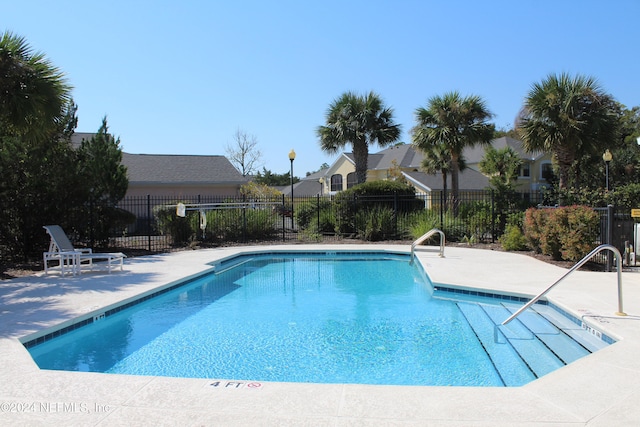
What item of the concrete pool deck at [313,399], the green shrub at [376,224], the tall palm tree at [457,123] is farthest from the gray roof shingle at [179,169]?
the concrete pool deck at [313,399]

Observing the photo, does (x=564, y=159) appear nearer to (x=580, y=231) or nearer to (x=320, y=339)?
(x=580, y=231)

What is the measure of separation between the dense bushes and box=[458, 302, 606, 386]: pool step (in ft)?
11.7

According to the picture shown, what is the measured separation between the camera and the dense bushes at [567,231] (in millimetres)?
9703

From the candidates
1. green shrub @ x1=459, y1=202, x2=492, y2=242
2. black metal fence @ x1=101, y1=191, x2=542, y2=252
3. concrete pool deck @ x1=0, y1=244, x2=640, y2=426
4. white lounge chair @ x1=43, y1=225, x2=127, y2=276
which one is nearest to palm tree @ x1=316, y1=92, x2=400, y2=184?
black metal fence @ x1=101, y1=191, x2=542, y2=252

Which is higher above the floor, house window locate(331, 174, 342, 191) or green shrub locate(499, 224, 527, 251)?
house window locate(331, 174, 342, 191)

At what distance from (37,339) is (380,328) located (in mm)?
4331

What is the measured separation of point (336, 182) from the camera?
42844 millimetres

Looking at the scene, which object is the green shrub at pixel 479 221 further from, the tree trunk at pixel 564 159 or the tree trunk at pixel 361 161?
the tree trunk at pixel 361 161

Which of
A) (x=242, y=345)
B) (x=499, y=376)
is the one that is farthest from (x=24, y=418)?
(x=499, y=376)

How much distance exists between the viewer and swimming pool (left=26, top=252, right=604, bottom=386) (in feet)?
16.7

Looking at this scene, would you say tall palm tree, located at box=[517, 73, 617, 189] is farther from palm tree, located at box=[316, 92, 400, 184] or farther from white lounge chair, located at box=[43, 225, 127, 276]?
white lounge chair, located at box=[43, 225, 127, 276]

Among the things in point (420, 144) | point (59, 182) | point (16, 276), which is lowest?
point (16, 276)

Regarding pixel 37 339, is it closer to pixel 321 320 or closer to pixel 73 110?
pixel 321 320

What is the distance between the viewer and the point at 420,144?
19.3 meters
